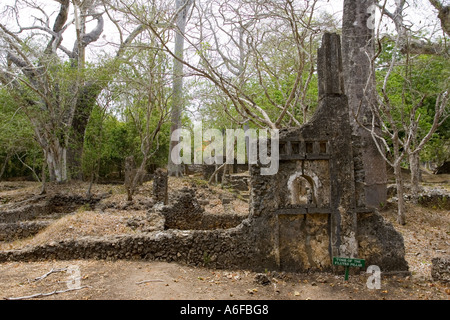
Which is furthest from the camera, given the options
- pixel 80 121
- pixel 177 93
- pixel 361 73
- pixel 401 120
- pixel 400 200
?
pixel 80 121

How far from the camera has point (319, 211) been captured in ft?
23.9

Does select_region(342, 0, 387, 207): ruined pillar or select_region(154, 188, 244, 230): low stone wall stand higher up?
select_region(342, 0, 387, 207): ruined pillar

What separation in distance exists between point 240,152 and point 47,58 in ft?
45.0

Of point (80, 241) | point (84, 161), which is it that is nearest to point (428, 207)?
point (80, 241)

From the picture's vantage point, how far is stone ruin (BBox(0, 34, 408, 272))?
286 inches

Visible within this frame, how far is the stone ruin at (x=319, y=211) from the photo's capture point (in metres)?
7.27

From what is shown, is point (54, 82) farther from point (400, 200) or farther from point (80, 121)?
point (400, 200)

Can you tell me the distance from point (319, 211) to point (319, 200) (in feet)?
0.77

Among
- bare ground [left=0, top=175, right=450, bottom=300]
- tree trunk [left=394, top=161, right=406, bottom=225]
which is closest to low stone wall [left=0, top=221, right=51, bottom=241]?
bare ground [left=0, top=175, right=450, bottom=300]

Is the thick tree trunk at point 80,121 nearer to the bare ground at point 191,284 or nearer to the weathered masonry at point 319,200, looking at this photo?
the bare ground at point 191,284

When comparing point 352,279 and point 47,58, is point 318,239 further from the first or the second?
point 47,58

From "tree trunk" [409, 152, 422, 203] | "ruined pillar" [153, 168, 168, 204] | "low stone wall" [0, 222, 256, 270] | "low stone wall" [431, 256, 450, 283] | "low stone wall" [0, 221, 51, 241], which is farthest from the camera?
"ruined pillar" [153, 168, 168, 204]

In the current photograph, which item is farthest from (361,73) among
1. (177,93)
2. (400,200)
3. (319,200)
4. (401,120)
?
(177,93)

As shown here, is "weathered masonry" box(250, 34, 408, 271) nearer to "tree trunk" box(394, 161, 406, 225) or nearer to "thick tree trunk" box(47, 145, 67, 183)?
"tree trunk" box(394, 161, 406, 225)
